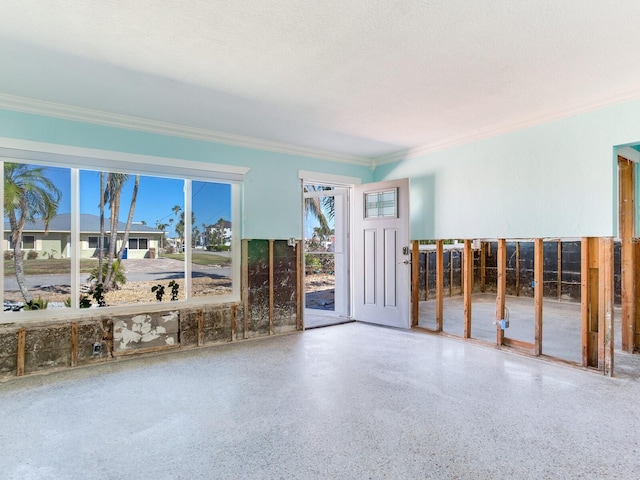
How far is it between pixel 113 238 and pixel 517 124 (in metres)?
4.66

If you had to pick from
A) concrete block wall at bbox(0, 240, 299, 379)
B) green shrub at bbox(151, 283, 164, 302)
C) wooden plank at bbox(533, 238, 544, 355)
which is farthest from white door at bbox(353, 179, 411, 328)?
green shrub at bbox(151, 283, 164, 302)

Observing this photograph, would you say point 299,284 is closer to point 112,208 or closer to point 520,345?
point 112,208

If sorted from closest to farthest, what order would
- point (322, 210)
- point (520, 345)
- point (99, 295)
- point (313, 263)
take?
point (99, 295) < point (520, 345) < point (322, 210) < point (313, 263)

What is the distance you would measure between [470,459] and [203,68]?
3215mm

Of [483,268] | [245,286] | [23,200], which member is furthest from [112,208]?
[483,268]

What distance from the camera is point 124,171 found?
3822 millimetres

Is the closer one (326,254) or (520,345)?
(520,345)

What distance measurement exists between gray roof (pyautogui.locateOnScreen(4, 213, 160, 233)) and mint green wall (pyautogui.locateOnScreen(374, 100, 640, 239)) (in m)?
3.67

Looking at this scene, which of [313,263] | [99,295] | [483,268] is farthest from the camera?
[483,268]

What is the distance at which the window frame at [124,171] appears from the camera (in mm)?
3336

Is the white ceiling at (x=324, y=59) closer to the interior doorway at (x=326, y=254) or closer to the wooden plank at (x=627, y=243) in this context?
the wooden plank at (x=627, y=243)

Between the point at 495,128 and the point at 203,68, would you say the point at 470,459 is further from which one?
the point at 495,128

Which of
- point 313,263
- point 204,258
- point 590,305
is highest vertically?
point 204,258

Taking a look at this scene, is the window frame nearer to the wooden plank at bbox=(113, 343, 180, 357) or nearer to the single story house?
the single story house
